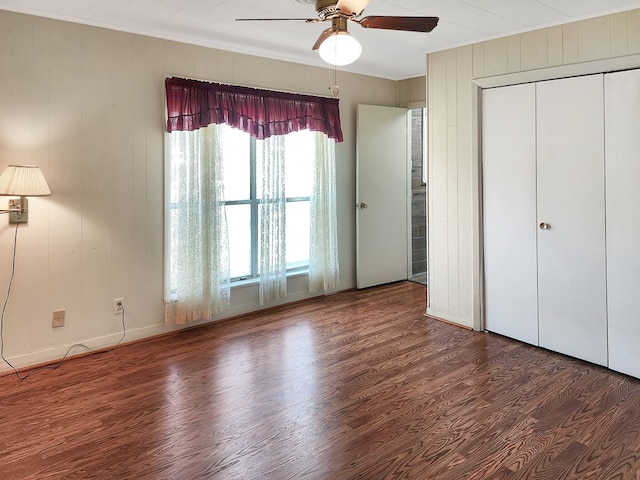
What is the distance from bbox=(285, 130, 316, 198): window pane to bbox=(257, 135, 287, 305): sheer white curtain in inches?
6.2

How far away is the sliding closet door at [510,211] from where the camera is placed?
341 centimetres

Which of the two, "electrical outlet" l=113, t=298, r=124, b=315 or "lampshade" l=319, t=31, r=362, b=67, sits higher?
"lampshade" l=319, t=31, r=362, b=67

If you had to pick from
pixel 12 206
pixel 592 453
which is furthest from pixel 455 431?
pixel 12 206

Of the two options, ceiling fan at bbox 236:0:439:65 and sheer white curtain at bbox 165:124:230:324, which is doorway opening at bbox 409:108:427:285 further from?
ceiling fan at bbox 236:0:439:65

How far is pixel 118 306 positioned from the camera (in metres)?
3.53

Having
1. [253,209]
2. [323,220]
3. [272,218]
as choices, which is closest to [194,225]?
[253,209]

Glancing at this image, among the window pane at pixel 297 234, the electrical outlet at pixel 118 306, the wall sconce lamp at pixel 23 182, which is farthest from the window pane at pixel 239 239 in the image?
the wall sconce lamp at pixel 23 182

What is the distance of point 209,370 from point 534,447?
6.50ft

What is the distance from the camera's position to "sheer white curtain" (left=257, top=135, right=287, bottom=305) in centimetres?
422

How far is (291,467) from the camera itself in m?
2.08

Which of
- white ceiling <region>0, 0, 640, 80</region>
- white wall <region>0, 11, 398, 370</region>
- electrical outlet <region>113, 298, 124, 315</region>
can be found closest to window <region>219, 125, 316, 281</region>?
white wall <region>0, 11, 398, 370</region>

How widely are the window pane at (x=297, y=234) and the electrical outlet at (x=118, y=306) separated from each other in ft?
5.34

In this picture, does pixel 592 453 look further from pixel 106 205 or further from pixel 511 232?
pixel 106 205

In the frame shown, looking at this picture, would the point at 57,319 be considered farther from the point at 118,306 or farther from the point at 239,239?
the point at 239,239
